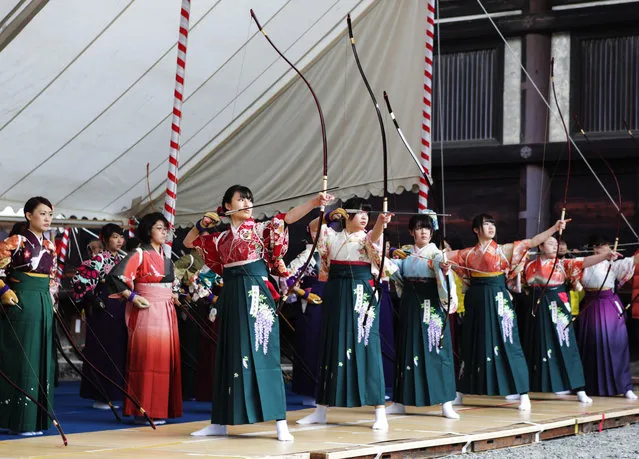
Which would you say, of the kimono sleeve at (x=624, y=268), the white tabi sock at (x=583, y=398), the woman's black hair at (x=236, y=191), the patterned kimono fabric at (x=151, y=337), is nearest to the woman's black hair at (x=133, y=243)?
the patterned kimono fabric at (x=151, y=337)

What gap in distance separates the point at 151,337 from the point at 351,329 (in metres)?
1.08

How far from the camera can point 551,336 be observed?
24.3 feet

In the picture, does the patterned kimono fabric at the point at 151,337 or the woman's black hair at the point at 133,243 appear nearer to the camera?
the patterned kimono fabric at the point at 151,337

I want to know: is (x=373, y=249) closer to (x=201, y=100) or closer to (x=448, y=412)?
(x=448, y=412)

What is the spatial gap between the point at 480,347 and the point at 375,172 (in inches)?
58.2

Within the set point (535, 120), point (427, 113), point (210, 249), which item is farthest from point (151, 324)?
point (535, 120)

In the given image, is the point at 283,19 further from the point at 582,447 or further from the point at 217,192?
the point at 582,447

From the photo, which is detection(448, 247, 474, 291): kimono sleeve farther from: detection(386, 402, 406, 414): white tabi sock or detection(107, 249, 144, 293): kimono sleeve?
detection(107, 249, 144, 293): kimono sleeve

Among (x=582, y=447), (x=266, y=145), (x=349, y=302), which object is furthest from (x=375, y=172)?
(x=582, y=447)

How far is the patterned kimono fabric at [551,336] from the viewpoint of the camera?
7.36 metres

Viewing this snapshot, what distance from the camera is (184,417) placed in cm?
627

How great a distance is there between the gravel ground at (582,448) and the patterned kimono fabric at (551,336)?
1002 mm

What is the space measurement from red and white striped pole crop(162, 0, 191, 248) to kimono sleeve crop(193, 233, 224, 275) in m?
1.03

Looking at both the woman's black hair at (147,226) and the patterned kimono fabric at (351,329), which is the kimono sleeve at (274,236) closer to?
the patterned kimono fabric at (351,329)
